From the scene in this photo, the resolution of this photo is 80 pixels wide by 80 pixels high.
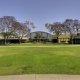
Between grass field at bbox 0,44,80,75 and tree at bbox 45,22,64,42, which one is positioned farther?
tree at bbox 45,22,64,42

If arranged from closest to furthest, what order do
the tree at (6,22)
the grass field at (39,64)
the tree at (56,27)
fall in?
the grass field at (39,64) < the tree at (6,22) < the tree at (56,27)

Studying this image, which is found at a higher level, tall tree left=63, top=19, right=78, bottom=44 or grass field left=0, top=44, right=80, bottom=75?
tall tree left=63, top=19, right=78, bottom=44

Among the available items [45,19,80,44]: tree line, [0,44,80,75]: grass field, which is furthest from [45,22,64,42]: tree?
[0,44,80,75]: grass field

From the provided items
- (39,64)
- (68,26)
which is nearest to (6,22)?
(68,26)

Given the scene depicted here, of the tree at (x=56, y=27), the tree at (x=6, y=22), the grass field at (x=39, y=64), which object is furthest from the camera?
the tree at (x=56, y=27)

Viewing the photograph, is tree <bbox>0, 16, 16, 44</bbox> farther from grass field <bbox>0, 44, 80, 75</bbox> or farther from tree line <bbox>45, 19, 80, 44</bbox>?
grass field <bbox>0, 44, 80, 75</bbox>

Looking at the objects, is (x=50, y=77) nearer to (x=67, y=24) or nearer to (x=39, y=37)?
(x=67, y=24)

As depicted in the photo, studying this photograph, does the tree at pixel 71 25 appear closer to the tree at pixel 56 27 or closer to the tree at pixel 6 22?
the tree at pixel 56 27

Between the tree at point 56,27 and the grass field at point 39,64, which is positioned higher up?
the tree at point 56,27

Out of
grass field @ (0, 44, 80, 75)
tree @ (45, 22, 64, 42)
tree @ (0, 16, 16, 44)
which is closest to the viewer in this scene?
grass field @ (0, 44, 80, 75)

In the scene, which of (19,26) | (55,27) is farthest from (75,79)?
(55,27)

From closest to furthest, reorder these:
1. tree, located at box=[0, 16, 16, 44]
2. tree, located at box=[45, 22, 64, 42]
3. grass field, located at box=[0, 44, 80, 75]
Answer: grass field, located at box=[0, 44, 80, 75] → tree, located at box=[0, 16, 16, 44] → tree, located at box=[45, 22, 64, 42]

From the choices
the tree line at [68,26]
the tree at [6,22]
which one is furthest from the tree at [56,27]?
the tree at [6,22]

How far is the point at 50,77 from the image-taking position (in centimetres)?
966
